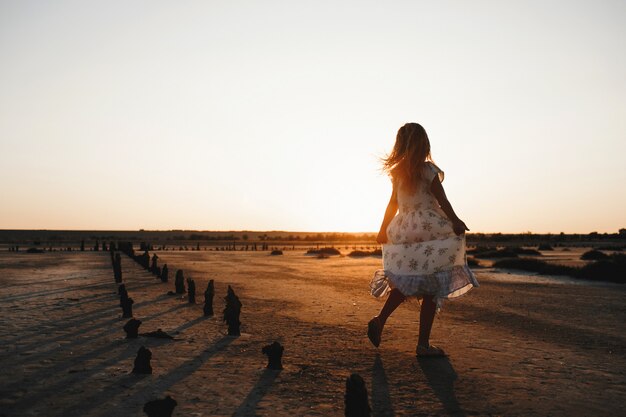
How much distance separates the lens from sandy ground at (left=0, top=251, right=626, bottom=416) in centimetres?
408

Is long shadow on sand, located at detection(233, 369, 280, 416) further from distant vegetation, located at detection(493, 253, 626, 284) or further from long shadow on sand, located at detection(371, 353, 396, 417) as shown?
distant vegetation, located at detection(493, 253, 626, 284)

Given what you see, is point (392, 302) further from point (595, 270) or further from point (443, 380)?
point (595, 270)

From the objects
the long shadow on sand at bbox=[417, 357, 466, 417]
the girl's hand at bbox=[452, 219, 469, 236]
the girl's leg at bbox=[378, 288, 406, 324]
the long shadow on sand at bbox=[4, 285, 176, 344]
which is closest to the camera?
the long shadow on sand at bbox=[417, 357, 466, 417]

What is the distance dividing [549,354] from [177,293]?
8663mm

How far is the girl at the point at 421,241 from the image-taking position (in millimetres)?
5516

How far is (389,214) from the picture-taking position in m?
6.17

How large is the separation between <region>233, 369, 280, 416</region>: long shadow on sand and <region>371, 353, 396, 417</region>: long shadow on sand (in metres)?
0.92

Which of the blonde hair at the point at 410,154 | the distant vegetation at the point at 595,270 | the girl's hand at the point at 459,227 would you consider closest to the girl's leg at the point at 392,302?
the girl's hand at the point at 459,227

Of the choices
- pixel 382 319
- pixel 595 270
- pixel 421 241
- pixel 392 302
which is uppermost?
pixel 421 241

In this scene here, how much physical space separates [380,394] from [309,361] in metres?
1.39

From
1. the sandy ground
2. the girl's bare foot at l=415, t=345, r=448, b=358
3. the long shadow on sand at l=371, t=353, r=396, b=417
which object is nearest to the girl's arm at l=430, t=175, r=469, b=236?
the girl's bare foot at l=415, t=345, r=448, b=358

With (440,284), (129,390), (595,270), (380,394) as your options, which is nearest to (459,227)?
(440,284)

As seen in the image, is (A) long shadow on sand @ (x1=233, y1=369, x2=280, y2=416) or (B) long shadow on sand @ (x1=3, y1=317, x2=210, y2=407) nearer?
(A) long shadow on sand @ (x1=233, y1=369, x2=280, y2=416)

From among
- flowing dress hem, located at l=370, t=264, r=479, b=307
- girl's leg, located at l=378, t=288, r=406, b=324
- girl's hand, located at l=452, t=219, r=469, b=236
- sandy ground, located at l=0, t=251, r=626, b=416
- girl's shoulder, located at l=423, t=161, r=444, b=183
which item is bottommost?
sandy ground, located at l=0, t=251, r=626, b=416
